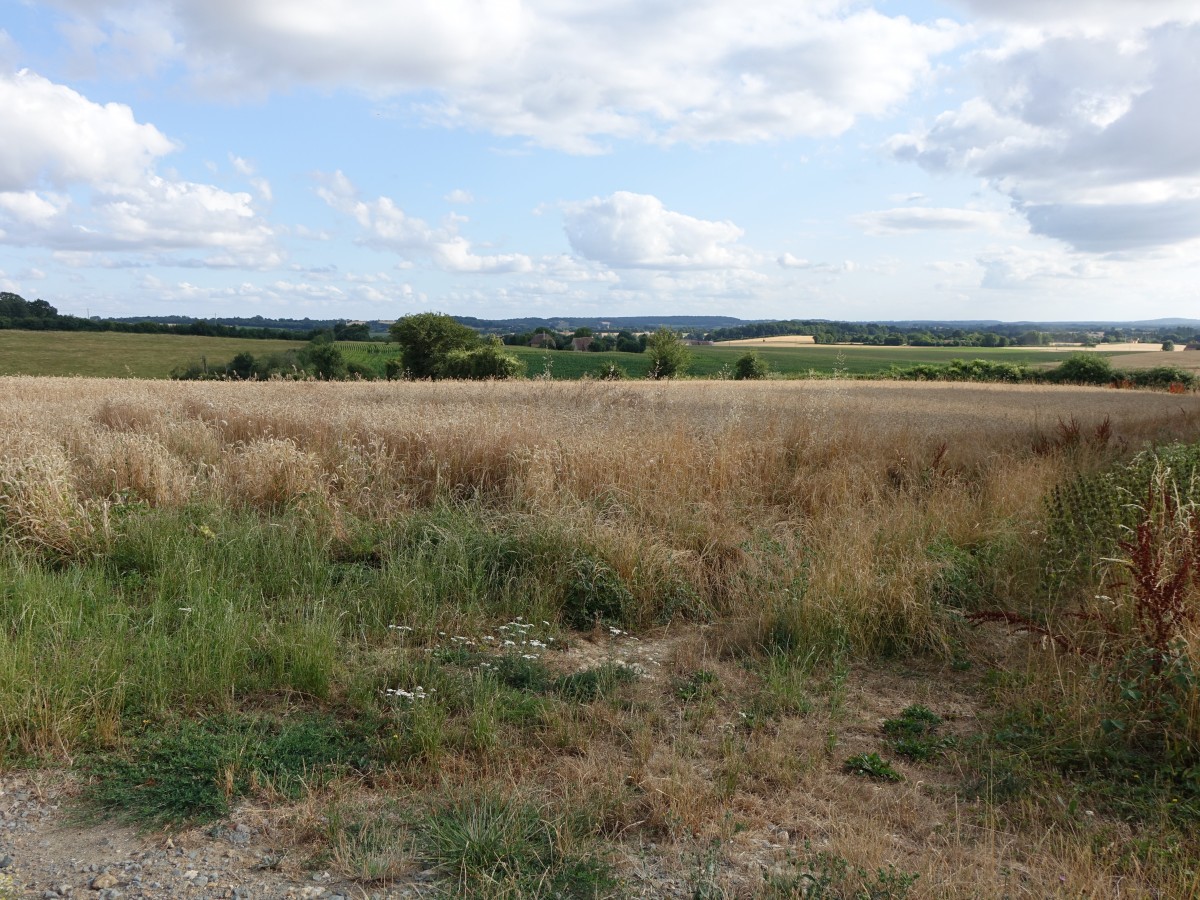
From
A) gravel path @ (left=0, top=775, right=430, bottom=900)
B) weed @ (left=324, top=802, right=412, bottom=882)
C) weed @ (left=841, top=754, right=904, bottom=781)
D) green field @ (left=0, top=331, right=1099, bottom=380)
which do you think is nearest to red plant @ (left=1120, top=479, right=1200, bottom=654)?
weed @ (left=841, top=754, right=904, bottom=781)

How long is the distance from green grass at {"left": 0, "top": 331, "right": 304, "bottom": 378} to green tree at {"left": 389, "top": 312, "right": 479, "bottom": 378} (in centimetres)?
1087

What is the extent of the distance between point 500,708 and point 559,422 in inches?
257

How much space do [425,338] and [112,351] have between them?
2797cm

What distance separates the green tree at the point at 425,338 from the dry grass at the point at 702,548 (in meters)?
49.1

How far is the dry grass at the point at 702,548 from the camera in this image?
3.20 metres

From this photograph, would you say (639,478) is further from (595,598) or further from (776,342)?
(776,342)

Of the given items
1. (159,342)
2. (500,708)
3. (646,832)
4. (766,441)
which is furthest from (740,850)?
(159,342)

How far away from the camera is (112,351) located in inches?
2672

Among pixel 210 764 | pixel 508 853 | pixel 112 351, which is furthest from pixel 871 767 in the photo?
pixel 112 351

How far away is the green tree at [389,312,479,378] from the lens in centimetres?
6269

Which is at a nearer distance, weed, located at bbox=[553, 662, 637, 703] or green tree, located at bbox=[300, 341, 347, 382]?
weed, located at bbox=[553, 662, 637, 703]

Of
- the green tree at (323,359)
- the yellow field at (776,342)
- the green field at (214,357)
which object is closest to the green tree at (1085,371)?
the green field at (214,357)

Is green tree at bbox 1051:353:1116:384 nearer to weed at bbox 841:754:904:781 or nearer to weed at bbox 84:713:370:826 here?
weed at bbox 841:754:904:781

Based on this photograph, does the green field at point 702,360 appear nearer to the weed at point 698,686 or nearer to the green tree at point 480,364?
the green tree at point 480,364
